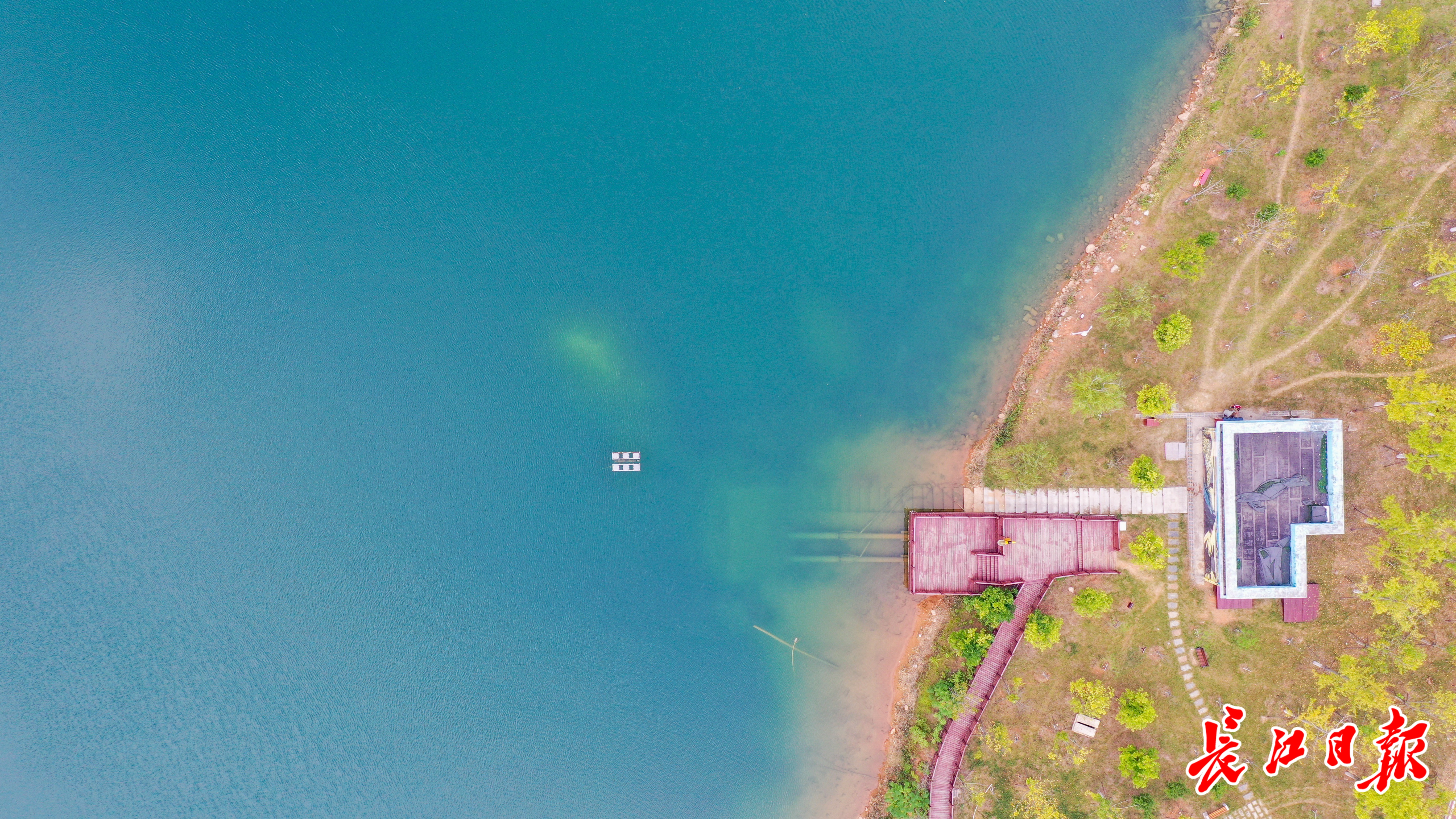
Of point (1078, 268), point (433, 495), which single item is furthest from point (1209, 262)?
point (433, 495)

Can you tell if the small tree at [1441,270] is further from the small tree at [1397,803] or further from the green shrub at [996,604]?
the green shrub at [996,604]

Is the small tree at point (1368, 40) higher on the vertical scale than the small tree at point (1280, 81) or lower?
higher

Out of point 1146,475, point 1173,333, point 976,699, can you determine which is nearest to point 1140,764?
point 976,699

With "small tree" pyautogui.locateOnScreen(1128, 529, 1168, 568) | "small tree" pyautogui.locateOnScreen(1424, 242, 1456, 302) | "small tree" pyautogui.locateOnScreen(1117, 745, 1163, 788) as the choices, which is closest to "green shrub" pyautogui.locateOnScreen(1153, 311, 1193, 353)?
"small tree" pyautogui.locateOnScreen(1128, 529, 1168, 568)

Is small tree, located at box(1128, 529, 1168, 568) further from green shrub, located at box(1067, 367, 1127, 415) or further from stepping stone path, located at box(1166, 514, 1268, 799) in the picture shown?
green shrub, located at box(1067, 367, 1127, 415)

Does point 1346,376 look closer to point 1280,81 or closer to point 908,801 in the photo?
point 1280,81

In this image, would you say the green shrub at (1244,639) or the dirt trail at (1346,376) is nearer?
the dirt trail at (1346,376)

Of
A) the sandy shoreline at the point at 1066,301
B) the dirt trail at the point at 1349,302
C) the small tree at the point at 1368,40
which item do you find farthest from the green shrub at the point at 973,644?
the small tree at the point at 1368,40
